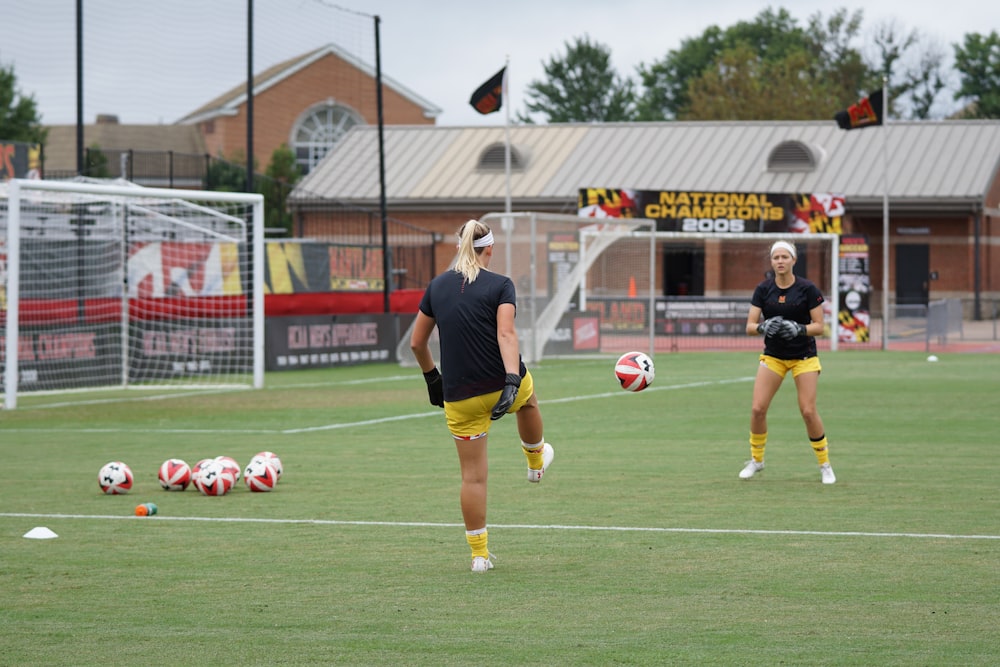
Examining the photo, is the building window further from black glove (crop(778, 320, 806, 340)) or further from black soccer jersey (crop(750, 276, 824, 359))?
black glove (crop(778, 320, 806, 340))

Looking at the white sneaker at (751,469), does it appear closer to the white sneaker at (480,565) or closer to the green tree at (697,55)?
the white sneaker at (480,565)

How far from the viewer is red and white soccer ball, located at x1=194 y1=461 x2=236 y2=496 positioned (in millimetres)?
12023

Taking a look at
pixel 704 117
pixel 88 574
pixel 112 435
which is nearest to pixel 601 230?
pixel 112 435

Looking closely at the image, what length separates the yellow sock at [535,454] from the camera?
9.46 meters

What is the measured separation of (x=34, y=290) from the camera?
2542cm

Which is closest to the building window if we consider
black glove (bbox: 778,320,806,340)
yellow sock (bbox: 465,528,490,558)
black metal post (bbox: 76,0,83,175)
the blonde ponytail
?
black metal post (bbox: 76,0,83,175)

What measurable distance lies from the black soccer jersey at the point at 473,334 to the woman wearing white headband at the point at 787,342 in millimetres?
4578

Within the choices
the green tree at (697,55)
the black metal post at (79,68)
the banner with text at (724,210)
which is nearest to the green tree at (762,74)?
the green tree at (697,55)

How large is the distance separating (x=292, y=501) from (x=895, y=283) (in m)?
47.2

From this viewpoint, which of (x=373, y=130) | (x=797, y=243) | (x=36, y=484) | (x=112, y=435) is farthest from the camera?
(x=373, y=130)

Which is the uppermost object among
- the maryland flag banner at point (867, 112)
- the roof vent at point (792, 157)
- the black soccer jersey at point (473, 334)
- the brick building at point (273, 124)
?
the brick building at point (273, 124)

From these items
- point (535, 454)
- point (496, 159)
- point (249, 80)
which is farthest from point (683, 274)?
point (535, 454)

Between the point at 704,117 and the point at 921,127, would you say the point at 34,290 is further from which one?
the point at 704,117

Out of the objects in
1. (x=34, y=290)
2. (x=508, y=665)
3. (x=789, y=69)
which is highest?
(x=789, y=69)
